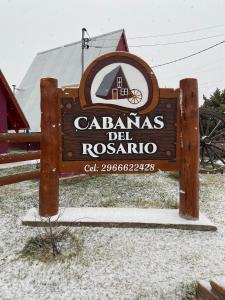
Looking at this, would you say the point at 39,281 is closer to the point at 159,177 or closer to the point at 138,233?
the point at 138,233

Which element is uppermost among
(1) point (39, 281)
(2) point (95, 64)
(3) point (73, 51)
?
(3) point (73, 51)

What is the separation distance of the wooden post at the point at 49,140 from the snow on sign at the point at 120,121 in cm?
13

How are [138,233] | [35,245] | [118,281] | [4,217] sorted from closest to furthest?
[118,281], [35,245], [138,233], [4,217]

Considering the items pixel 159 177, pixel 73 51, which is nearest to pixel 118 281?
pixel 159 177

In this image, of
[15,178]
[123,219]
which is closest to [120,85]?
[123,219]

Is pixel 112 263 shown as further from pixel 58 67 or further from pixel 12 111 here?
pixel 58 67

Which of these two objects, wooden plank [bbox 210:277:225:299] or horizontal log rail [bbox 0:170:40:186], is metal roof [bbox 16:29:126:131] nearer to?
→ horizontal log rail [bbox 0:170:40:186]

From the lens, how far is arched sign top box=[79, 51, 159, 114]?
4.41m

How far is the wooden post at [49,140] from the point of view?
14.3 ft

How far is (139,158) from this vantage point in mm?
4512

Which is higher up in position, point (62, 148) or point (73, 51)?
point (73, 51)

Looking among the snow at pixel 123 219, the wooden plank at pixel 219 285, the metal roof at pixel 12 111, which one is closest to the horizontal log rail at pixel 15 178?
the snow at pixel 123 219

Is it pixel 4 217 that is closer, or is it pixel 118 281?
pixel 118 281

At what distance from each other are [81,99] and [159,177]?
13.8 ft
